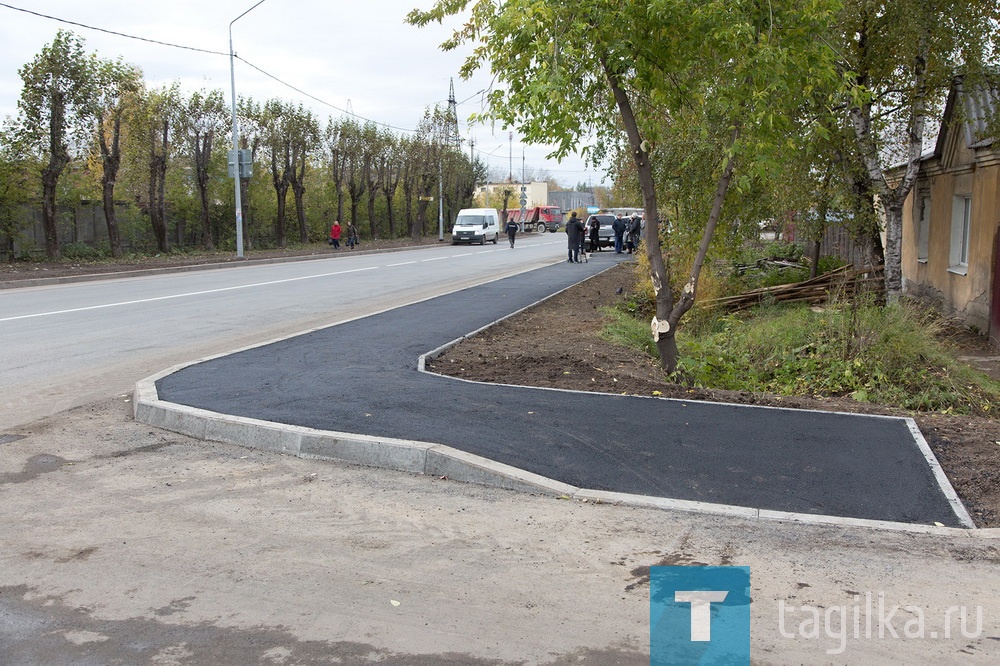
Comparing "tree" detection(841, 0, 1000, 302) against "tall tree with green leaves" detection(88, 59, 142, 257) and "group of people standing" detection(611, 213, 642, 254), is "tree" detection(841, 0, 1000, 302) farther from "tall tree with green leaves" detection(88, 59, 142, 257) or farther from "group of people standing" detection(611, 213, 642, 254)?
"tall tree with green leaves" detection(88, 59, 142, 257)

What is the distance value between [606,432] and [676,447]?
1.89 ft

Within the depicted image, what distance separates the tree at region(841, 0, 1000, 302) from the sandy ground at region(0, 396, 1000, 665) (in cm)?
903

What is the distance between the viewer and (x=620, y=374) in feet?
28.2

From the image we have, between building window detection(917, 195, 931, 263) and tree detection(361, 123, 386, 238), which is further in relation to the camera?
tree detection(361, 123, 386, 238)

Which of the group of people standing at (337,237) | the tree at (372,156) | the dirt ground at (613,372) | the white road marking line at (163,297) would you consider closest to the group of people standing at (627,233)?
the group of people standing at (337,237)

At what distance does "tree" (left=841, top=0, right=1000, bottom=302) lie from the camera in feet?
40.8

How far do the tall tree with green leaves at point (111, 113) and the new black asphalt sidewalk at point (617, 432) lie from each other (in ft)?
72.0

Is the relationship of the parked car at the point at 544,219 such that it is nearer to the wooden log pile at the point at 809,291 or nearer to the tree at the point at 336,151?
the tree at the point at 336,151

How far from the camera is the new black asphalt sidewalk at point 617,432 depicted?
5312mm

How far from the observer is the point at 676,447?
6.05 m

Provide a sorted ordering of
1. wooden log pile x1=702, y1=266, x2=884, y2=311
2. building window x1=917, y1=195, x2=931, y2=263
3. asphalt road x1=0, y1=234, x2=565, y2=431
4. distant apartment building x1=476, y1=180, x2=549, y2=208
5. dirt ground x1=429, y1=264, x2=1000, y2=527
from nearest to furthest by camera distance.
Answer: dirt ground x1=429, y1=264, x2=1000, y2=527 → asphalt road x1=0, y1=234, x2=565, y2=431 → wooden log pile x1=702, y1=266, x2=884, y2=311 → building window x1=917, y1=195, x2=931, y2=263 → distant apartment building x1=476, y1=180, x2=549, y2=208

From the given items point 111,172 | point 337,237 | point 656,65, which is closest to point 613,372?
point 656,65

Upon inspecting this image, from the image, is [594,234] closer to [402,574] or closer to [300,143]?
[300,143]

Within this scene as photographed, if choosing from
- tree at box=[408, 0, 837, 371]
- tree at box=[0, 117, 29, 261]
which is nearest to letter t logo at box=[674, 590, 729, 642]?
tree at box=[408, 0, 837, 371]
